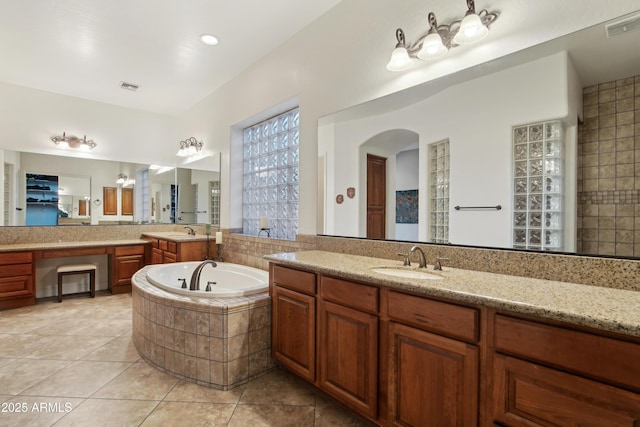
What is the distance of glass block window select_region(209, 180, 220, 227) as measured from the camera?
4.31 metres

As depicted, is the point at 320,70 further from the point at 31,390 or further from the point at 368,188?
the point at 31,390

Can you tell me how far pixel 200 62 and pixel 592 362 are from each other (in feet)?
13.3

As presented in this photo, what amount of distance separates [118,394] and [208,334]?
25.9 inches

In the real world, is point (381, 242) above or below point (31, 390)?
above

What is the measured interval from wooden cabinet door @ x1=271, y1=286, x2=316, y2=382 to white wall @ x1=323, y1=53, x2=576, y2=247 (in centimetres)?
91

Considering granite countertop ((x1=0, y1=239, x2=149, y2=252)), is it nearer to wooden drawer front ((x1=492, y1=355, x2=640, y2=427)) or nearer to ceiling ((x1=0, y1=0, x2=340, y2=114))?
ceiling ((x1=0, y1=0, x2=340, y2=114))

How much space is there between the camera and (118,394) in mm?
1985

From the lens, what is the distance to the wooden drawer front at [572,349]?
2.89 feet

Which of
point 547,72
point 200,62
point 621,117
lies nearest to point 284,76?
point 200,62

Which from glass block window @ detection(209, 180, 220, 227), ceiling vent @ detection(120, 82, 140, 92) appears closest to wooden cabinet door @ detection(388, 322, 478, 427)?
glass block window @ detection(209, 180, 220, 227)

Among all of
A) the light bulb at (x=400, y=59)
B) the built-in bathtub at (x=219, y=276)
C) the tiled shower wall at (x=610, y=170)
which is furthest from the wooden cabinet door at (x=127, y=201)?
the tiled shower wall at (x=610, y=170)

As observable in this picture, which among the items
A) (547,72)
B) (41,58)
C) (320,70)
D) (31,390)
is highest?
(41,58)

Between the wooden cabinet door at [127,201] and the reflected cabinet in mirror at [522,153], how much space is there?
4.34 m

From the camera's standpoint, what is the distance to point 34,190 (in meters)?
4.15
